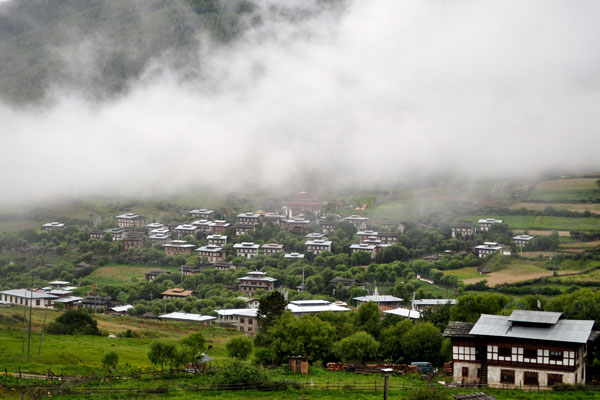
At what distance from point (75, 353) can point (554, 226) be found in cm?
6739

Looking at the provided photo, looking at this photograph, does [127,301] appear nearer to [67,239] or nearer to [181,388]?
[67,239]

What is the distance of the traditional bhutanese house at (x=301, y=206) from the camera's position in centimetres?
12262

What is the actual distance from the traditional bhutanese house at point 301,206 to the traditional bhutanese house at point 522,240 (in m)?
42.1

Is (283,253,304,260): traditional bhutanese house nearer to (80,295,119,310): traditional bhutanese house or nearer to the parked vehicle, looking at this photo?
(80,295,119,310): traditional bhutanese house

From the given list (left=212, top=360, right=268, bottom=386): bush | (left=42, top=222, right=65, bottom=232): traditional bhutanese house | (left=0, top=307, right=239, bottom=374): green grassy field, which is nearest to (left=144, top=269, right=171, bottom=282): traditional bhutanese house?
(left=0, top=307, right=239, bottom=374): green grassy field

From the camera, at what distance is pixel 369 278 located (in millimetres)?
78188

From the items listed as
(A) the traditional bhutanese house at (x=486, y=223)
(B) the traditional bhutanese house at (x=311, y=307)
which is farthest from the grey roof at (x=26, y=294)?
(A) the traditional bhutanese house at (x=486, y=223)

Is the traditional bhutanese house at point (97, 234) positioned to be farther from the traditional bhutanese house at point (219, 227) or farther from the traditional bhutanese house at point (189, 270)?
the traditional bhutanese house at point (189, 270)

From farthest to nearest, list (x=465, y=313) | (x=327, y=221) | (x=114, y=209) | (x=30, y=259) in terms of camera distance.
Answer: (x=114, y=209), (x=327, y=221), (x=30, y=259), (x=465, y=313)

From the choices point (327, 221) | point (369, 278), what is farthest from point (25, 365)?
point (327, 221)

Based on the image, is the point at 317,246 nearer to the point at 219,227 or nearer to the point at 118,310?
the point at 219,227

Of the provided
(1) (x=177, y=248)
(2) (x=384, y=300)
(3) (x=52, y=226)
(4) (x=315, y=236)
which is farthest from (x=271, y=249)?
(3) (x=52, y=226)

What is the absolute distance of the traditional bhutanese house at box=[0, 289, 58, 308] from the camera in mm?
67125

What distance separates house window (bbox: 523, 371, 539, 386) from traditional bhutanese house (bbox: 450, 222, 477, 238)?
62.6m
